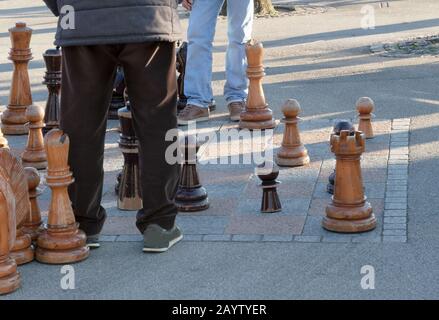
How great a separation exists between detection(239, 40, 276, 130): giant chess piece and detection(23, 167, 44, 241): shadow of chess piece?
2.85 m

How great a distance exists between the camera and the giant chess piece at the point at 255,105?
792 cm

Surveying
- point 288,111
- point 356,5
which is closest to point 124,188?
point 288,111

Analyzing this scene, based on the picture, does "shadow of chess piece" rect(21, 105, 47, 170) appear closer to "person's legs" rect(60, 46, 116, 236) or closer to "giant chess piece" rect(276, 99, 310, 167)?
"giant chess piece" rect(276, 99, 310, 167)

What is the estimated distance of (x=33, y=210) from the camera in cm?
543

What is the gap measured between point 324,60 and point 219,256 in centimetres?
632

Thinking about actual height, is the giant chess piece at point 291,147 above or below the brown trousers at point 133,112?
below

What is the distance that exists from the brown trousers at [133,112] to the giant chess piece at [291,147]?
1.68 metres

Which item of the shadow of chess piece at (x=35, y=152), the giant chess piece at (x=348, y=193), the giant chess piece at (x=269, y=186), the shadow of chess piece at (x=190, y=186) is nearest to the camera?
the giant chess piece at (x=348, y=193)

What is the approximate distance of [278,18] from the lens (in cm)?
1560

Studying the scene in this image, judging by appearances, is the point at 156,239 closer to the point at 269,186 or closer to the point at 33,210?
the point at 33,210

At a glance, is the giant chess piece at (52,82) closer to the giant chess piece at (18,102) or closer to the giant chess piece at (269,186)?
the giant chess piece at (18,102)

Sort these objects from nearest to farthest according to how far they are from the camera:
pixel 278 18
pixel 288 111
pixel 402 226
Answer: pixel 402 226, pixel 288 111, pixel 278 18

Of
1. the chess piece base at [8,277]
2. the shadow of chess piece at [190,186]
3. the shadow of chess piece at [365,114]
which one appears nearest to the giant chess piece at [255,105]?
the shadow of chess piece at [365,114]
